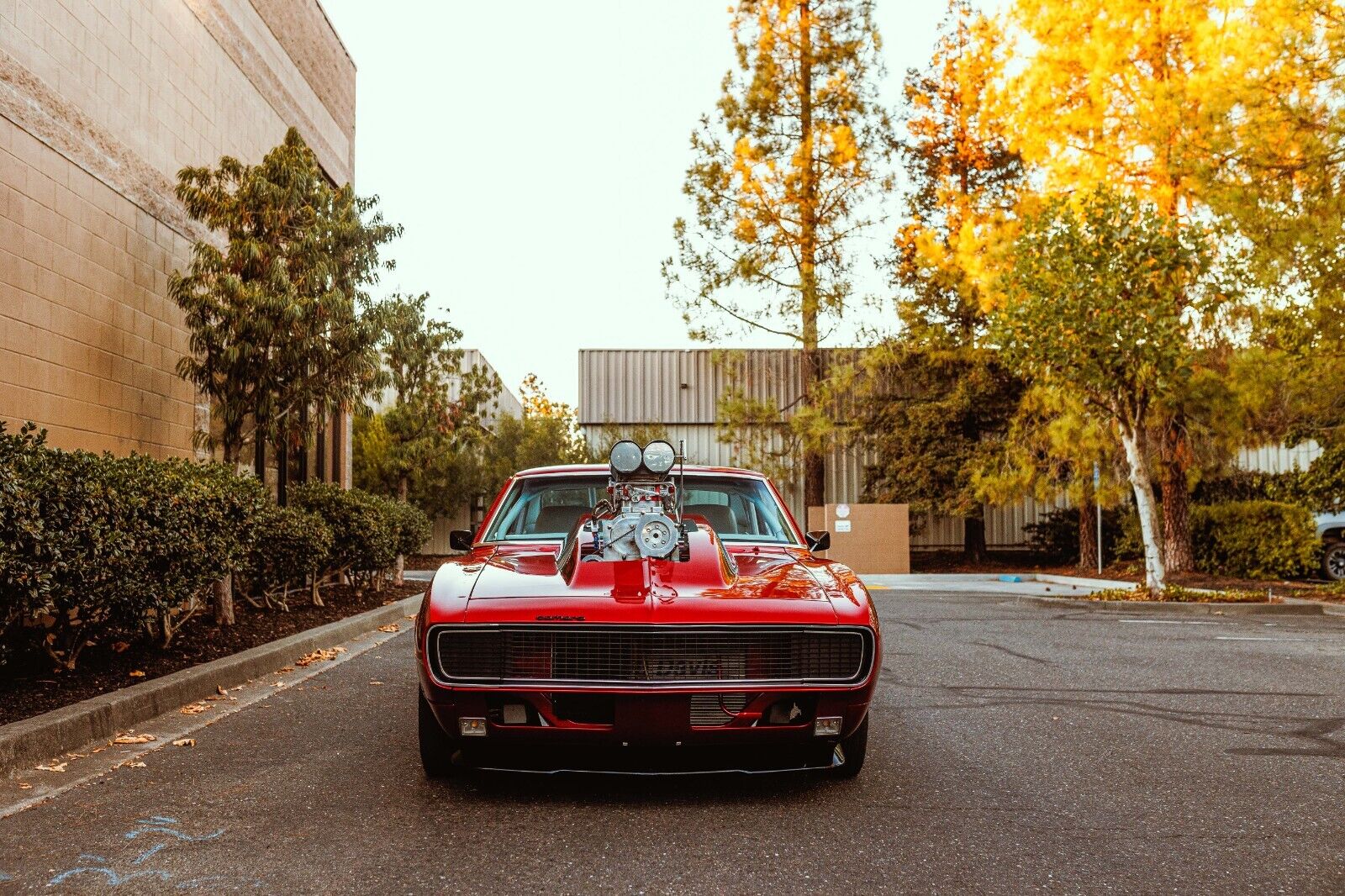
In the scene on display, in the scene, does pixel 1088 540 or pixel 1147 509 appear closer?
pixel 1147 509

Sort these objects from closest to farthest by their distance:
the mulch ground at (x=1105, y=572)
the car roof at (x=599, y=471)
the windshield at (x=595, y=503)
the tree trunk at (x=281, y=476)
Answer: the windshield at (x=595, y=503), the car roof at (x=599, y=471), the tree trunk at (x=281, y=476), the mulch ground at (x=1105, y=572)

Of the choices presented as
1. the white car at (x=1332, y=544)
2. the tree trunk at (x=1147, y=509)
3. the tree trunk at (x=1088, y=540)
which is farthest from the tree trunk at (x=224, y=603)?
the tree trunk at (x=1088, y=540)

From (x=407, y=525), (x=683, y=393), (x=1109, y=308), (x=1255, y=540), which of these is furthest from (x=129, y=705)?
(x=683, y=393)

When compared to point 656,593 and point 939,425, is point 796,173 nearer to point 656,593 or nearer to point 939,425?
point 939,425

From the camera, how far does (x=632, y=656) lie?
4234mm

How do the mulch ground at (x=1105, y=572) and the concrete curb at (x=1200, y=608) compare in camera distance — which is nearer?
the concrete curb at (x=1200, y=608)

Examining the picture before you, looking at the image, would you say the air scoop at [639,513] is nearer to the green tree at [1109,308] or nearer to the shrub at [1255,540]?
the green tree at [1109,308]

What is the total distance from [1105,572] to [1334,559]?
4407 millimetres

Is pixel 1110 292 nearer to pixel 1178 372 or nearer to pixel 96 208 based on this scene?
pixel 1178 372

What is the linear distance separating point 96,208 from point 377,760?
7556 millimetres

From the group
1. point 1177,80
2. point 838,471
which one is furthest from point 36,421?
point 838,471

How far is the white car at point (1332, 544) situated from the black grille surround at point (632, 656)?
57.1ft

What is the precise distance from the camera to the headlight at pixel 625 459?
5309mm

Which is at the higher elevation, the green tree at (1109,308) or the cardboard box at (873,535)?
the green tree at (1109,308)
